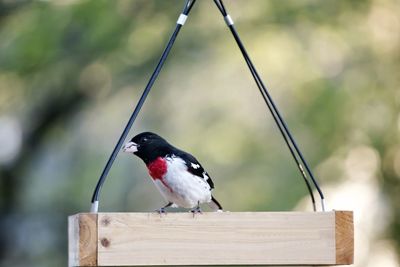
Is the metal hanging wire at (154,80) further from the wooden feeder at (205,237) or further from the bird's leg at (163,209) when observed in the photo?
the bird's leg at (163,209)

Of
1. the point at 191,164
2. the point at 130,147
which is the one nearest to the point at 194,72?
the point at 191,164

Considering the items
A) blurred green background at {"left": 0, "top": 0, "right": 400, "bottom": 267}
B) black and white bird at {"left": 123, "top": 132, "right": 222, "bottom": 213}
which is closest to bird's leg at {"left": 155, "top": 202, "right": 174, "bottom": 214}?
black and white bird at {"left": 123, "top": 132, "right": 222, "bottom": 213}

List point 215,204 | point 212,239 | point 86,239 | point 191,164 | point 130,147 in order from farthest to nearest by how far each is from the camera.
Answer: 1. point 215,204
2. point 191,164
3. point 130,147
4. point 212,239
5. point 86,239

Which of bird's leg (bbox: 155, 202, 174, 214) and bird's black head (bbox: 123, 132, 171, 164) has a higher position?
bird's black head (bbox: 123, 132, 171, 164)

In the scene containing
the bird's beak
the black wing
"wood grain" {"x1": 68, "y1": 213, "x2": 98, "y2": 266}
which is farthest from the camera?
the black wing

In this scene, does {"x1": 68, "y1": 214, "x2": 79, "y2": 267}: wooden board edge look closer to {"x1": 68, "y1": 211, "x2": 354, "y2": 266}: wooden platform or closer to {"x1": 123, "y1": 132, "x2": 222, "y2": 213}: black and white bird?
{"x1": 68, "y1": 211, "x2": 354, "y2": 266}: wooden platform

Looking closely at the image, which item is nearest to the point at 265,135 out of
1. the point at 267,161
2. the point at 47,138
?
the point at 267,161

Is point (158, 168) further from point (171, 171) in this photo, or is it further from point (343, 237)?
point (343, 237)

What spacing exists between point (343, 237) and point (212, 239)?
1.55ft

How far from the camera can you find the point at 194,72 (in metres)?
12.0

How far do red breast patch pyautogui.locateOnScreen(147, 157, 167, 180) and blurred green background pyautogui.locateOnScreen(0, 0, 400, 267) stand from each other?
4605 millimetres

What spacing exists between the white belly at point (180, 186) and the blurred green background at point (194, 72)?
4619mm

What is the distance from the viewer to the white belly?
351cm

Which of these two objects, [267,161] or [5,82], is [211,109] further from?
[5,82]
